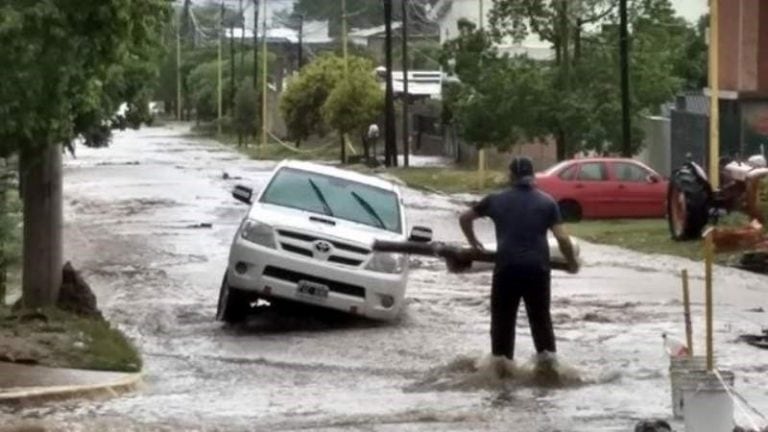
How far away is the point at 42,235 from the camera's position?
20344 mm

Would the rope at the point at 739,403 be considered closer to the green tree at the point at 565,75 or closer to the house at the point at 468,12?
the green tree at the point at 565,75

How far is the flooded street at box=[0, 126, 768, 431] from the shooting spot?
13797 mm

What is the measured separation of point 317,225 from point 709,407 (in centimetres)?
1025

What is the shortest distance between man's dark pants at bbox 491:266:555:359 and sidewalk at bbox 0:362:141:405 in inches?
120

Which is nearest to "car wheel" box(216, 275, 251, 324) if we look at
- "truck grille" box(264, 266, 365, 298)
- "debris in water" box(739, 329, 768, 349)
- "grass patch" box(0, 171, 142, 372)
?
"truck grille" box(264, 266, 365, 298)

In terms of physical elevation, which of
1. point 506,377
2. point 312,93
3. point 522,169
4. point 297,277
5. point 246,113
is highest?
point 522,169

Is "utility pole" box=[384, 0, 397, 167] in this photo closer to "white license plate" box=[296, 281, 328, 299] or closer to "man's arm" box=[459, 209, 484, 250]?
"white license plate" box=[296, 281, 328, 299]

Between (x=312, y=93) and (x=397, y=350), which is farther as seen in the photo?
(x=312, y=93)

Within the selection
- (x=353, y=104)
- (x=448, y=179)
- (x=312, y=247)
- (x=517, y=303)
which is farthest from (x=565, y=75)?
(x=517, y=303)

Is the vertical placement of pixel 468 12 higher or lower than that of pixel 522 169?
higher

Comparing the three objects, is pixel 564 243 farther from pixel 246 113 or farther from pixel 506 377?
pixel 246 113

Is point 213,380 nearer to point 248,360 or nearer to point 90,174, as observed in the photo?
point 248,360

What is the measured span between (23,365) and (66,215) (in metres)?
29.2

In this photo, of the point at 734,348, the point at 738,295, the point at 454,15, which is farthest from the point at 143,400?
the point at 454,15
